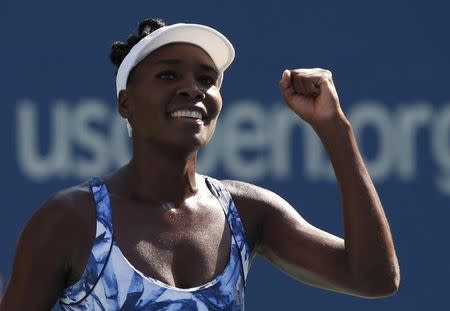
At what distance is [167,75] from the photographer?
3.14 meters

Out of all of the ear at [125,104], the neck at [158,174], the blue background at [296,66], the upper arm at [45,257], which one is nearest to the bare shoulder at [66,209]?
the upper arm at [45,257]

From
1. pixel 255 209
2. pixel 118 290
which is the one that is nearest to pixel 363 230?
pixel 255 209

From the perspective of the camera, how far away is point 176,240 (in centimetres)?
311

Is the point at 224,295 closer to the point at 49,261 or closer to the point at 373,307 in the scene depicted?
the point at 49,261

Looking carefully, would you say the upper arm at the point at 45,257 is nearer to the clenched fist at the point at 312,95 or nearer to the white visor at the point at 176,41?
the white visor at the point at 176,41

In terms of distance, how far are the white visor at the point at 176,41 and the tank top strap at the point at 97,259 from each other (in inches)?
14.0

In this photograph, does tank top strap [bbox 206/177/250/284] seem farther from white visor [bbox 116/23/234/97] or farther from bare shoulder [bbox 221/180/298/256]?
white visor [bbox 116/23/234/97]

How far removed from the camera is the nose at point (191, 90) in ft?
10.2

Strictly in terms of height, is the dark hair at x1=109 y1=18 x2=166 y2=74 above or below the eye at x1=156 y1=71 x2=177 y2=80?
above

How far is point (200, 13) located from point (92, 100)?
0.73 meters

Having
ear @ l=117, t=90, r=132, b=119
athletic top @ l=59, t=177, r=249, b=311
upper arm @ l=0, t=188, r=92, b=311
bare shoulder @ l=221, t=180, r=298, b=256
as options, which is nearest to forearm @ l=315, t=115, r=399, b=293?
bare shoulder @ l=221, t=180, r=298, b=256

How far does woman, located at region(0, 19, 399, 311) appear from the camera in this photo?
3.00m

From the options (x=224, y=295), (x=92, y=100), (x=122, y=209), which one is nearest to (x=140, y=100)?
(x=122, y=209)

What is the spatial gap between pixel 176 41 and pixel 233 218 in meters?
0.46
